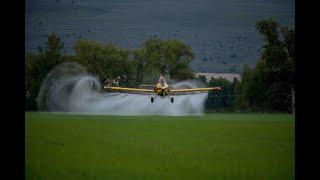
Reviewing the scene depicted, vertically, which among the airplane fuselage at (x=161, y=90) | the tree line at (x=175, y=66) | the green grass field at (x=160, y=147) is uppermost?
the tree line at (x=175, y=66)

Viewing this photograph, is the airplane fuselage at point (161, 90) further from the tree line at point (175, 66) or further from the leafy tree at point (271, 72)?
the leafy tree at point (271, 72)

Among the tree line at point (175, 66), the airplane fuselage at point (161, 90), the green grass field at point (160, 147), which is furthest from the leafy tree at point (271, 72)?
the airplane fuselage at point (161, 90)

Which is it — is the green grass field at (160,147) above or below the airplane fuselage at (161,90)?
below

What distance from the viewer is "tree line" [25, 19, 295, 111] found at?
745cm

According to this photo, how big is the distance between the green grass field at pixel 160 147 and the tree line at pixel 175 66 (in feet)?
0.55

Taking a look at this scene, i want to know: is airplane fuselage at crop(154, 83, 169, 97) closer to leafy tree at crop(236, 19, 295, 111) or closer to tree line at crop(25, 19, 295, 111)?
tree line at crop(25, 19, 295, 111)

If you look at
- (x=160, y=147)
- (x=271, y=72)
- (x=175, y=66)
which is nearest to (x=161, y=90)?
(x=175, y=66)

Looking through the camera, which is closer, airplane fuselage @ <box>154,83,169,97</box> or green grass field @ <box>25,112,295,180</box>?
green grass field @ <box>25,112,295,180</box>

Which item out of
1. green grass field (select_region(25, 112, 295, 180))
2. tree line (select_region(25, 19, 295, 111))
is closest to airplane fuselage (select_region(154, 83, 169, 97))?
tree line (select_region(25, 19, 295, 111))

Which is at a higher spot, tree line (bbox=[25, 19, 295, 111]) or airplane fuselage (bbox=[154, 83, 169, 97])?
tree line (bbox=[25, 19, 295, 111])

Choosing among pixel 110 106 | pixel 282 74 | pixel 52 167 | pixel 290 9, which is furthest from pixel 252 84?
pixel 52 167

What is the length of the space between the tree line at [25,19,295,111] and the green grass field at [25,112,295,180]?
17cm

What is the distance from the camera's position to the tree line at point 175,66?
745cm

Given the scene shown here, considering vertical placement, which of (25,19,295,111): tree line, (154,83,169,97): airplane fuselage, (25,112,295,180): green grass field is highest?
(25,19,295,111): tree line
